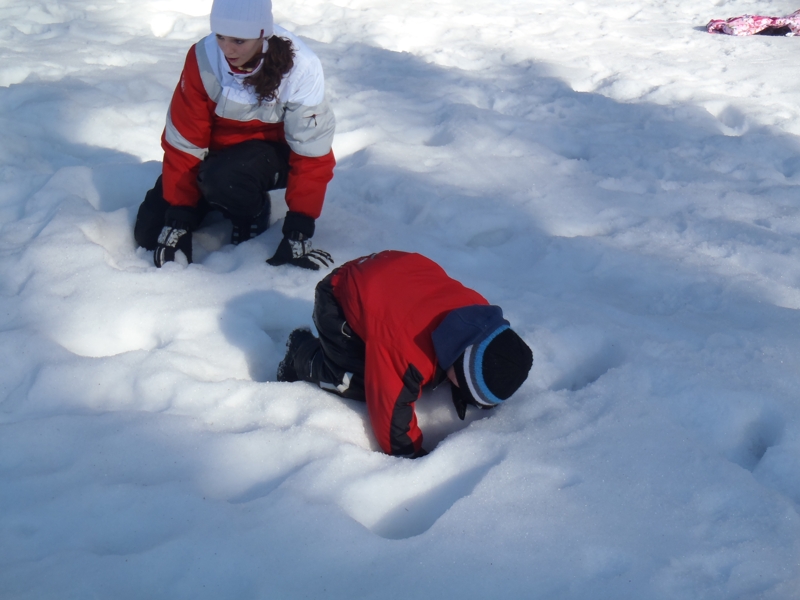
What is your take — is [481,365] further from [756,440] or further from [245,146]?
[245,146]

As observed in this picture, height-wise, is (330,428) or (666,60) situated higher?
(666,60)

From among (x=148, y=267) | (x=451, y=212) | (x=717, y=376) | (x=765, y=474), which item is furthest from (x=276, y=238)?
(x=765, y=474)

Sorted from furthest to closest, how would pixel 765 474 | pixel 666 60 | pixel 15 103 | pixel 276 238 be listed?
pixel 666 60, pixel 15 103, pixel 276 238, pixel 765 474

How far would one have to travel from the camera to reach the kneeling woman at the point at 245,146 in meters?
2.41

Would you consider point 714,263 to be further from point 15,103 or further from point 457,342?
point 15,103

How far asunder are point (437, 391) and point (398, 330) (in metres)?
0.41

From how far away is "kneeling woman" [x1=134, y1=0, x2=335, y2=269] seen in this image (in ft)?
7.91

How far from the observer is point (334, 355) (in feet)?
6.61

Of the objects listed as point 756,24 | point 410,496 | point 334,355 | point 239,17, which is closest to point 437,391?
point 334,355

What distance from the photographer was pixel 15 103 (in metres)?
3.56

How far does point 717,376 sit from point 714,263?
2.50 ft

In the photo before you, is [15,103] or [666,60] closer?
[15,103]

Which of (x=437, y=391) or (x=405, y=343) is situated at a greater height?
(x=405, y=343)

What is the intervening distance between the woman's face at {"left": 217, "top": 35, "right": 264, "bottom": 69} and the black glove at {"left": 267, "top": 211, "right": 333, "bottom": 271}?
588mm
